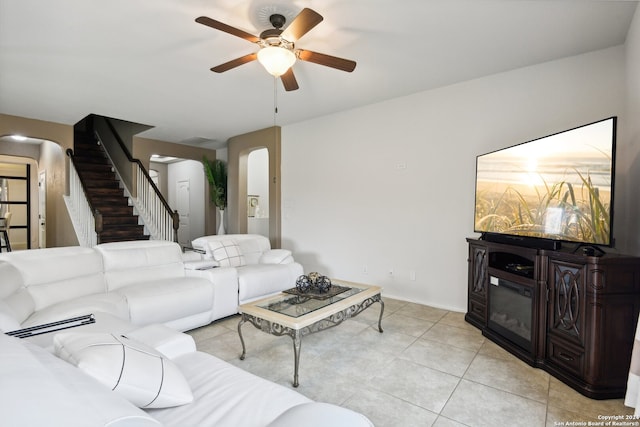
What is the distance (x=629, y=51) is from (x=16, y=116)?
7.43m

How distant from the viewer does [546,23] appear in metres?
2.51

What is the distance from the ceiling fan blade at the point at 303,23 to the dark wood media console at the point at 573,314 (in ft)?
7.56

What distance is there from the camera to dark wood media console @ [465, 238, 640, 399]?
2018 mm

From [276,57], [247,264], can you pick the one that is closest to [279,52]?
[276,57]

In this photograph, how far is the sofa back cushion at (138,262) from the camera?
2.96 metres

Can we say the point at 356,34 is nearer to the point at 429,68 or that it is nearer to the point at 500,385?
the point at 429,68

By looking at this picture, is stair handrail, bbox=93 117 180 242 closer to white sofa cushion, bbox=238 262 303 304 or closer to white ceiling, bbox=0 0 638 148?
white ceiling, bbox=0 0 638 148

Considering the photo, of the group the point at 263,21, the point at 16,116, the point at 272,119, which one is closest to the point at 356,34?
the point at 263,21

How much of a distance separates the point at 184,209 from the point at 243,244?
210 inches

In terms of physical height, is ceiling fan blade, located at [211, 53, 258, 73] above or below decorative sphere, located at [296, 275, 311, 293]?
above

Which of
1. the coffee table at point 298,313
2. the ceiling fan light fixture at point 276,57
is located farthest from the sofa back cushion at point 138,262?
the ceiling fan light fixture at point 276,57

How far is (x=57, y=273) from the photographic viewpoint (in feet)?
8.48

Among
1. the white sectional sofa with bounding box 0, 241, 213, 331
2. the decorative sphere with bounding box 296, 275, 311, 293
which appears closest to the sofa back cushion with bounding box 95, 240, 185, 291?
the white sectional sofa with bounding box 0, 241, 213, 331

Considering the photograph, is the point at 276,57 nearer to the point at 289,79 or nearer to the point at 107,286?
the point at 289,79
